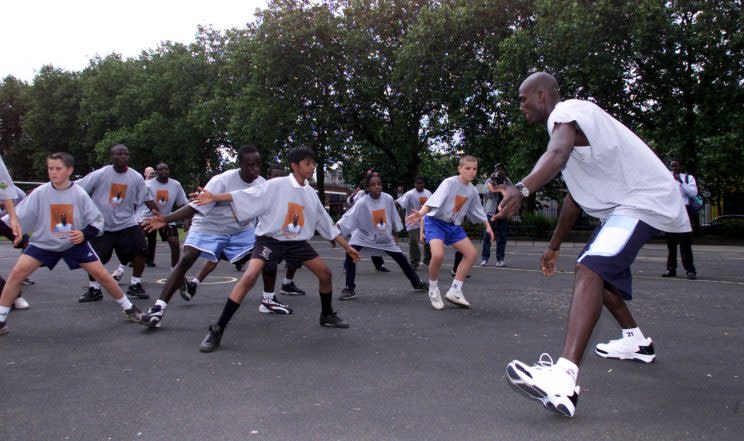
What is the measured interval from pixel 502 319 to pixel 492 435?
11.2 ft

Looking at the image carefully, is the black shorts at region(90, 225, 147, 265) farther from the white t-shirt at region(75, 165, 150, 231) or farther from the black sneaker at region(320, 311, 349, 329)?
the black sneaker at region(320, 311, 349, 329)

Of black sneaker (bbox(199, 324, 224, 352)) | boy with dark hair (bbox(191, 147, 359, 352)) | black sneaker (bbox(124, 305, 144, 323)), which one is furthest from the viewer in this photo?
black sneaker (bbox(124, 305, 144, 323))

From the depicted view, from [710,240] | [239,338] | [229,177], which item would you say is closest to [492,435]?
[239,338]

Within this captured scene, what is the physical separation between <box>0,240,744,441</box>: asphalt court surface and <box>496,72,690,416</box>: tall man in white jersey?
0.93 feet

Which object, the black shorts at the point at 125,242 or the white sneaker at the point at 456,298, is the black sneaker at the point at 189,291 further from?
the white sneaker at the point at 456,298

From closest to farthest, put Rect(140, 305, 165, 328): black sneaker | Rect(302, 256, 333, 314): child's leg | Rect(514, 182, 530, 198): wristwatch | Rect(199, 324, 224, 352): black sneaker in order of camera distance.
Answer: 1. Rect(514, 182, 530, 198): wristwatch
2. Rect(199, 324, 224, 352): black sneaker
3. Rect(302, 256, 333, 314): child's leg
4. Rect(140, 305, 165, 328): black sneaker

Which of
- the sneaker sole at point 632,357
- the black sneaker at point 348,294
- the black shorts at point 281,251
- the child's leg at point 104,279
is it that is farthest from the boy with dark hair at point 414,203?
the sneaker sole at point 632,357

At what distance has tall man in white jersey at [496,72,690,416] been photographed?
3.24 metres

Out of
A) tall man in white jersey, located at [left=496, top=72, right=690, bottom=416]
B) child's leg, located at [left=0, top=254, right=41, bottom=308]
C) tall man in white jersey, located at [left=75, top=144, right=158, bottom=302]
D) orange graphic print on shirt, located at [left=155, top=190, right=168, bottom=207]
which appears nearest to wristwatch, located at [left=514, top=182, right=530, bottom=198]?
tall man in white jersey, located at [left=496, top=72, right=690, bottom=416]

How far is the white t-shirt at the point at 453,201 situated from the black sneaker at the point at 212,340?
3.29 meters

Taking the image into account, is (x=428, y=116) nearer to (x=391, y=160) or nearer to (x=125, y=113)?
(x=391, y=160)

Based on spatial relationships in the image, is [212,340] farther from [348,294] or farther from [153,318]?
[348,294]

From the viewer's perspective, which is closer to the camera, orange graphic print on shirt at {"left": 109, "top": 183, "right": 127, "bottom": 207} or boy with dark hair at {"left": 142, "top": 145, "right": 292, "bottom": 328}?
boy with dark hair at {"left": 142, "top": 145, "right": 292, "bottom": 328}

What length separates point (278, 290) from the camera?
9109mm
